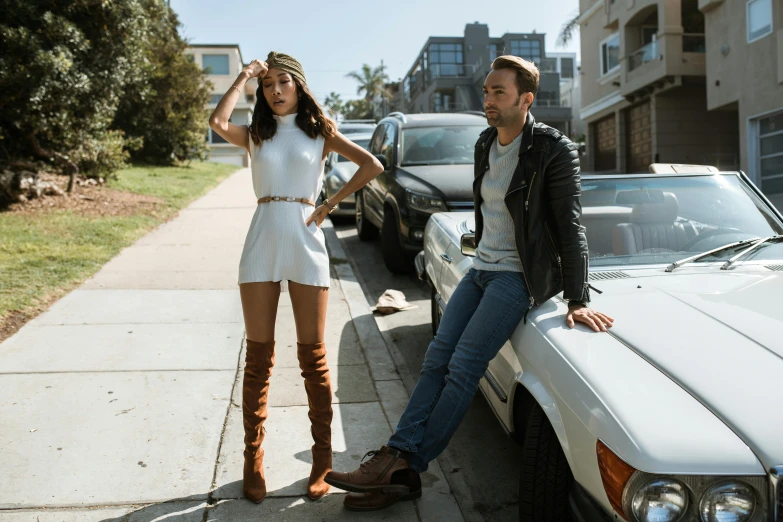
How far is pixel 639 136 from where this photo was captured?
26.0m

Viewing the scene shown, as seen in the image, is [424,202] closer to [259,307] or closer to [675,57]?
[259,307]

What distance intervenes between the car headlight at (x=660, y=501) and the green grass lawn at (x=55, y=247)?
5165 mm

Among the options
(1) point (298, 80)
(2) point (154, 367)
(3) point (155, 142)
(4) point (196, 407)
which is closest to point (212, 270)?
(2) point (154, 367)

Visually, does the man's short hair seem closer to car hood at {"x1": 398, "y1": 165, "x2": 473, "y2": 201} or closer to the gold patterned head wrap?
the gold patterned head wrap

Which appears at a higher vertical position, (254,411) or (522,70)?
(522,70)

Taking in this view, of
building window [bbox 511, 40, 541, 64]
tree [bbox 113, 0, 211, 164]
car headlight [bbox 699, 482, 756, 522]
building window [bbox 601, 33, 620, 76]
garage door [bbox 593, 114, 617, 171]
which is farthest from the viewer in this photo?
building window [bbox 511, 40, 541, 64]

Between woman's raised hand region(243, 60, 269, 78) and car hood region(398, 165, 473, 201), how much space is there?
4422 mm

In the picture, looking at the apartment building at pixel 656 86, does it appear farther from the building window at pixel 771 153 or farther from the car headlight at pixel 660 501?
the car headlight at pixel 660 501

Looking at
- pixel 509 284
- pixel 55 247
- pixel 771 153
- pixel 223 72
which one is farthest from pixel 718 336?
pixel 223 72

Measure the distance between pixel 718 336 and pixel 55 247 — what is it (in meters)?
7.83

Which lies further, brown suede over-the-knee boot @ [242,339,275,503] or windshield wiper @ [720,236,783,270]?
windshield wiper @ [720,236,783,270]

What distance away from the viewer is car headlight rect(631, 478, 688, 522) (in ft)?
6.59

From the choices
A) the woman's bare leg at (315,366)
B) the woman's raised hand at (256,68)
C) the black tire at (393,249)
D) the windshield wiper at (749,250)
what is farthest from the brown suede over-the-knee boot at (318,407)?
the black tire at (393,249)

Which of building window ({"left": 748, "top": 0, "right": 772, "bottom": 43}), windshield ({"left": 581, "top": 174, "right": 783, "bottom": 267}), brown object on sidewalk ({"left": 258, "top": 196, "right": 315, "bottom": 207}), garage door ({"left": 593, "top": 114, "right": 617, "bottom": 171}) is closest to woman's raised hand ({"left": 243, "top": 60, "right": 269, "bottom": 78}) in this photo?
brown object on sidewalk ({"left": 258, "top": 196, "right": 315, "bottom": 207})
